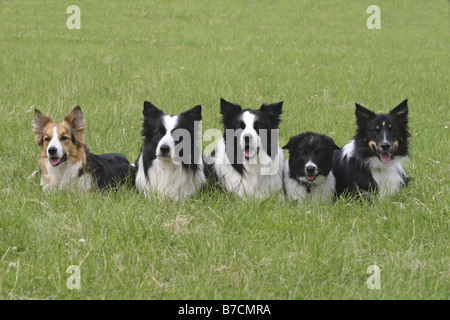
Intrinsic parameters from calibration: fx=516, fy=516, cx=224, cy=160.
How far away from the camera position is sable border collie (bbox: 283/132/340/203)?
5312 millimetres

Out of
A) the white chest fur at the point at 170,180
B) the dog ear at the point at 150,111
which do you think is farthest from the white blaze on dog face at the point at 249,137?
the dog ear at the point at 150,111

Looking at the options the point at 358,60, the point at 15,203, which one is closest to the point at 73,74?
the point at 15,203

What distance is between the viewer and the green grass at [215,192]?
3766mm

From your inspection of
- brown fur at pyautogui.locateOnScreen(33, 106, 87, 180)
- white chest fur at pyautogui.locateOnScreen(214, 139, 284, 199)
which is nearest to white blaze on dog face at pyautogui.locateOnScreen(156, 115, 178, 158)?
white chest fur at pyautogui.locateOnScreen(214, 139, 284, 199)

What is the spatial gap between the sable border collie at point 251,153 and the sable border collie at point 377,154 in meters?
0.79

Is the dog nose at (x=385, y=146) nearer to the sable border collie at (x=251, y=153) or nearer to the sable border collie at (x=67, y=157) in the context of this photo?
the sable border collie at (x=251, y=153)

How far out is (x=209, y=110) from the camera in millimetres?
8852

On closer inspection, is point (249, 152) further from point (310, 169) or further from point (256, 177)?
point (310, 169)

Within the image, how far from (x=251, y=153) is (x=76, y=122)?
1.91 meters

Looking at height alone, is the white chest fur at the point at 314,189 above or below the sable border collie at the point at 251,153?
below

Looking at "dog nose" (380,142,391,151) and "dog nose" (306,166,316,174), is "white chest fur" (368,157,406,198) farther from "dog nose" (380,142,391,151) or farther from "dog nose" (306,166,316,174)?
"dog nose" (306,166,316,174)

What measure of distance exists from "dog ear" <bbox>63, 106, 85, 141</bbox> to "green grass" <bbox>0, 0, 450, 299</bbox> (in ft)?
2.21

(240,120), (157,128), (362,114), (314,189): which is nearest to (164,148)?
(157,128)

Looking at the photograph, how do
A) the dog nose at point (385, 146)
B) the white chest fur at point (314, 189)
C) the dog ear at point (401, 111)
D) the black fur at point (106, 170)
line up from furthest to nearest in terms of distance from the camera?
the black fur at point (106, 170) → the white chest fur at point (314, 189) → the dog ear at point (401, 111) → the dog nose at point (385, 146)
